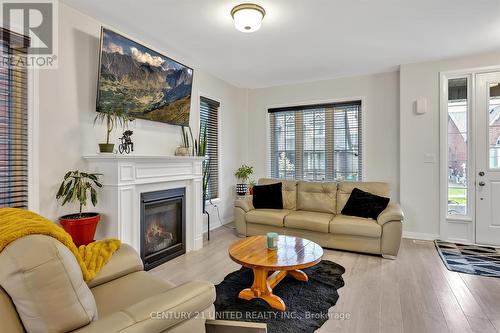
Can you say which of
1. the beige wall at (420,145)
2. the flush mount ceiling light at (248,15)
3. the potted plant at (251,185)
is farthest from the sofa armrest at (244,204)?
the flush mount ceiling light at (248,15)

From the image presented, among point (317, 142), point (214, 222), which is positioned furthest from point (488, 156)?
point (214, 222)

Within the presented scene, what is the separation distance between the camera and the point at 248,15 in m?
2.52

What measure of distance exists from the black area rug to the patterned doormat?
52.7 inches

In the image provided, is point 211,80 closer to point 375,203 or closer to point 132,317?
point 375,203

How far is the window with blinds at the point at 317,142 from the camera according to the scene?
4.81 m

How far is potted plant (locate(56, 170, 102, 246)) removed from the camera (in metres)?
2.36

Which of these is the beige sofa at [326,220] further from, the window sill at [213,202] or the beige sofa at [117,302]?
the beige sofa at [117,302]

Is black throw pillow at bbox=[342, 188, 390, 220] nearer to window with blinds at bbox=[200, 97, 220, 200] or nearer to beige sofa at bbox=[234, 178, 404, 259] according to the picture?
beige sofa at bbox=[234, 178, 404, 259]

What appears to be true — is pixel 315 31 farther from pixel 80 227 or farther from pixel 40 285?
pixel 40 285

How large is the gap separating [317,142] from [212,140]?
1.90m

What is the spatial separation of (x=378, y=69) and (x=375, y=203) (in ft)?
7.04

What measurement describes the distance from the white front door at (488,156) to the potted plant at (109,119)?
453 centimetres

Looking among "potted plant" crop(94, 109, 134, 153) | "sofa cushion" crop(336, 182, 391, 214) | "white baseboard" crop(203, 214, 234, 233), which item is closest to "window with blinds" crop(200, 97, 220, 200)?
"white baseboard" crop(203, 214, 234, 233)

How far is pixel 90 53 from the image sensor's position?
2.80 m
